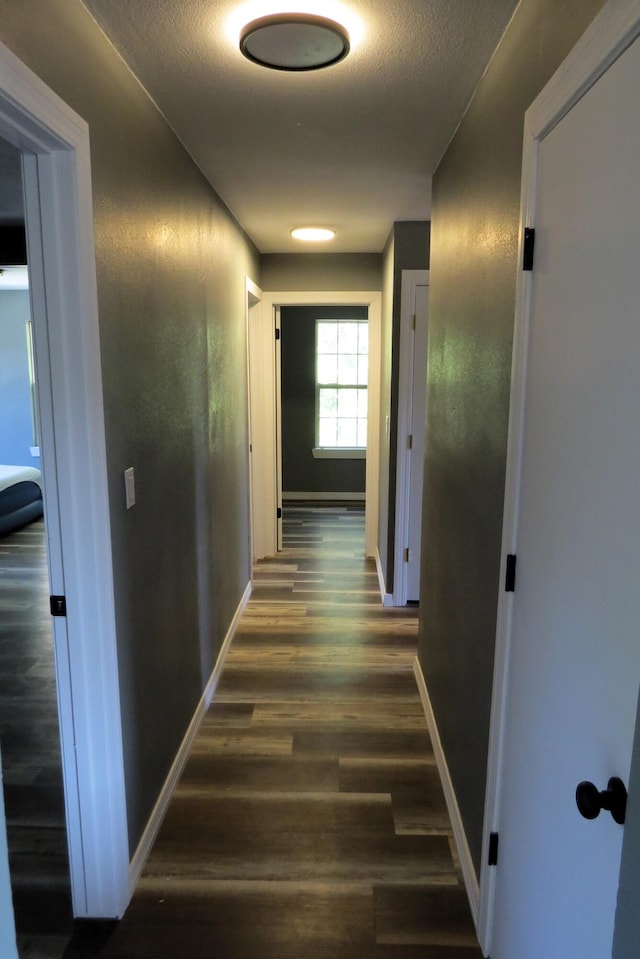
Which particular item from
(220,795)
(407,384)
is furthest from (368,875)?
(407,384)

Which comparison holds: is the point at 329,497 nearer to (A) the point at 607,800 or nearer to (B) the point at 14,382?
(B) the point at 14,382

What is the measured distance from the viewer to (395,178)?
2.77m

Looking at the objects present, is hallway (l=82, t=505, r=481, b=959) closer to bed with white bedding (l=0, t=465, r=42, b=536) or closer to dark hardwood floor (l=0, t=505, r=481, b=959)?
dark hardwood floor (l=0, t=505, r=481, b=959)

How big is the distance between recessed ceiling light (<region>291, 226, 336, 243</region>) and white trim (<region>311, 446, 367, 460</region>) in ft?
11.1

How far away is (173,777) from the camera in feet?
7.57

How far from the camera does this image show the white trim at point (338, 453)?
23.8 ft

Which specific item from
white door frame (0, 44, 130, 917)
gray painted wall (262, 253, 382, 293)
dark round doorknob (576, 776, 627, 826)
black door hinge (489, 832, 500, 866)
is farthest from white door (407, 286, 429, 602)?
dark round doorknob (576, 776, 627, 826)

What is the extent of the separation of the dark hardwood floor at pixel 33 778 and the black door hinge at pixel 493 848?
120 centimetres

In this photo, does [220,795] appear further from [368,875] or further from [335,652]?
[335,652]

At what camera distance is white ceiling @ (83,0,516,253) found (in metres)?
1.48

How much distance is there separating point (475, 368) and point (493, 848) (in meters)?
1.35

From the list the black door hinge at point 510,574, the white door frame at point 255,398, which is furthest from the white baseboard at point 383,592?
the black door hinge at point 510,574

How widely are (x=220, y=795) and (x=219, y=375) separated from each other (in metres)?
1.93

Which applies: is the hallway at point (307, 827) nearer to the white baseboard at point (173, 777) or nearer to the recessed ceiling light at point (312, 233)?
the white baseboard at point (173, 777)
